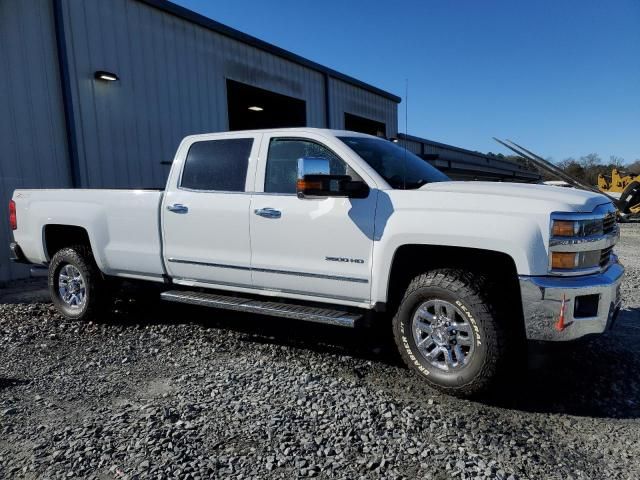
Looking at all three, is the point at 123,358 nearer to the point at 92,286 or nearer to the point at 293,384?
the point at 92,286

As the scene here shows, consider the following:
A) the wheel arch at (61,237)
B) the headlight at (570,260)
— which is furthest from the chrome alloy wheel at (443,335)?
the wheel arch at (61,237)

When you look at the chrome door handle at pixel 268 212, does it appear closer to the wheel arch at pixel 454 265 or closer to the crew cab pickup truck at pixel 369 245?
the crew cab pickup truck at pixel 369 245

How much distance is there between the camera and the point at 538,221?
125 inches

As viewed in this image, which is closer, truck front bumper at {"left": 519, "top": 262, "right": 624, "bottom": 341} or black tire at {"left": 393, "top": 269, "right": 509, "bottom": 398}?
truck front bumper at {"left": 519, "top": 262, "right": 624, "bottom": 341}

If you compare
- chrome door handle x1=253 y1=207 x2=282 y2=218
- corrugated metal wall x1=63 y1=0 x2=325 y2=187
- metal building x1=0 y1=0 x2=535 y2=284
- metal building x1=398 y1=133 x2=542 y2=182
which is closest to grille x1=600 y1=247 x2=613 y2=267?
chrome door handle x1=253 y1=207 x2=282 y2=218

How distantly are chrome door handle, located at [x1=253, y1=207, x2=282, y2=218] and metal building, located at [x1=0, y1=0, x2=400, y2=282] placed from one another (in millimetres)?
4744

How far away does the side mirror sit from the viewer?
3658 millimetres

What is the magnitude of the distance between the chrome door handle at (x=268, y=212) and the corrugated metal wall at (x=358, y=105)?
11.6 m

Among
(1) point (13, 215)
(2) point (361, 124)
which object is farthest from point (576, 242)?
(2) point (361, 124)

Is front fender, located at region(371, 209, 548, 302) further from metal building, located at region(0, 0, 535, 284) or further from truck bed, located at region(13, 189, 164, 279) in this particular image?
metal building, located at region(0, 0, 535, 284)

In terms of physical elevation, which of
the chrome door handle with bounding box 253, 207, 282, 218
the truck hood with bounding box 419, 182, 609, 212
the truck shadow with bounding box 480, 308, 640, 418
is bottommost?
the truck shadow with bounding box 480, 308, 640, 418

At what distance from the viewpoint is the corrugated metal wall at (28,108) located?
7.75 metres

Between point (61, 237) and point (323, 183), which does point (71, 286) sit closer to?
point (61, 237)

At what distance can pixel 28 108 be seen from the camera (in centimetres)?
804
